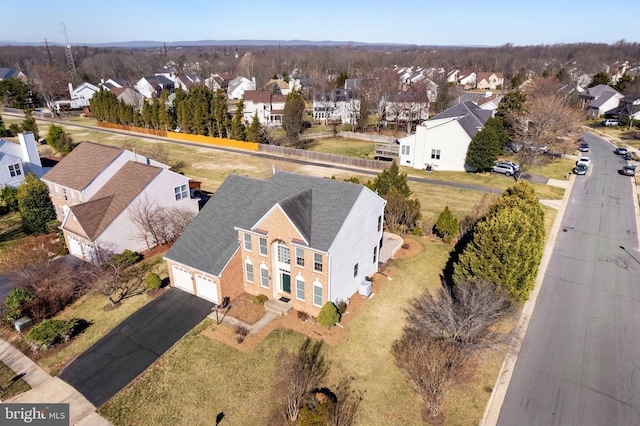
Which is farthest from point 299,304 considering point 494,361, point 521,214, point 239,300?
point 521,214

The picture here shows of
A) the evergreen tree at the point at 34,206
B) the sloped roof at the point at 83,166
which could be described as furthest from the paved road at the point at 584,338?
the evergreen tree at the point at 34,206

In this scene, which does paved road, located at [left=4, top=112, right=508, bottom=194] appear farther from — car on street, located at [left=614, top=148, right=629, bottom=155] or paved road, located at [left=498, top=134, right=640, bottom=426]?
car on street, located at [left=614, top=148, right=629, bottom=155]

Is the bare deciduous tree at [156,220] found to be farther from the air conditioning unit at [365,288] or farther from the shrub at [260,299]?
the air conditioning unit at [365,288]

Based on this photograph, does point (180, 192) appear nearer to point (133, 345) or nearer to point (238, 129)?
point (133, 345)

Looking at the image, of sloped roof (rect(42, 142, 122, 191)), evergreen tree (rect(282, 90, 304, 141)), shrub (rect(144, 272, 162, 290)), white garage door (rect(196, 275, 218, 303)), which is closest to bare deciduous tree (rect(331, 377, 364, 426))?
white garage door (rect(196, 275, 218, 303))

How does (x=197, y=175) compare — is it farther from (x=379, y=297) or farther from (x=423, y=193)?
(x=379, y=297)

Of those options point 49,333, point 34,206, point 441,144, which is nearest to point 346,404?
point 49,333
